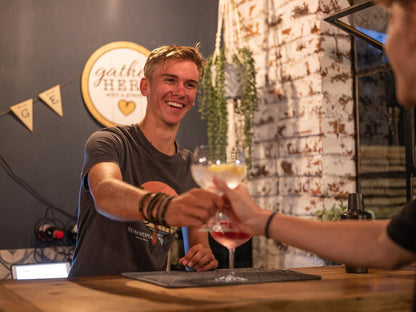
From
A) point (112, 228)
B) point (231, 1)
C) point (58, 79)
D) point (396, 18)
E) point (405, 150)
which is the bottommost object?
point (112, 228)

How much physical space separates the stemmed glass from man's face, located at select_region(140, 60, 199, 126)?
0.74 meters

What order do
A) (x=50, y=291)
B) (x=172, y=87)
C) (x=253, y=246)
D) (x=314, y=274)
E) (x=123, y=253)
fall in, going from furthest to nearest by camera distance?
(x=253, y=246), (x=172, y=87), (x=123, y=253), (x=314, y=274), (x=50, y=291)

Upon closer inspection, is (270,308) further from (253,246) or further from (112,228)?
(253,246)

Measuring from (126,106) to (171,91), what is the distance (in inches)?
67.5

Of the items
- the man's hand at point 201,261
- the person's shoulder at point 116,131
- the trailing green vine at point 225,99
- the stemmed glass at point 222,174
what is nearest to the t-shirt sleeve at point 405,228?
the stemmed glass at point 222,174

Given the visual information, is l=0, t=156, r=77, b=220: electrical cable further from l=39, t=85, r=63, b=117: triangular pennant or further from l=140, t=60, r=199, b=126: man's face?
l=140, t=60, r=199, b=126: man's face

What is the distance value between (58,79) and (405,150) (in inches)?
87.9

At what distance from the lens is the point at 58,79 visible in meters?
3.68

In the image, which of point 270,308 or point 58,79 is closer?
point 270,308

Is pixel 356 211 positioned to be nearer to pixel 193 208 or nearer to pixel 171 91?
pixel 193 208

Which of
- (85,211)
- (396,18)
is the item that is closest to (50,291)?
(85,211)

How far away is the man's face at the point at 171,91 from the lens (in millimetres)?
2178

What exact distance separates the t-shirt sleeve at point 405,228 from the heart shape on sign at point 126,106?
2788 millimetres

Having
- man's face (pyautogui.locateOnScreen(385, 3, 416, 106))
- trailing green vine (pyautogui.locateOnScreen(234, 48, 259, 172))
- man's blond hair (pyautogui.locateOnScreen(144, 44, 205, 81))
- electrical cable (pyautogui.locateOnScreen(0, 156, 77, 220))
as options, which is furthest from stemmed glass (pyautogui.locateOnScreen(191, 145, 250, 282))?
electrical cable (pyautogui.locateOnScreen(0, 156, 77, 220))
